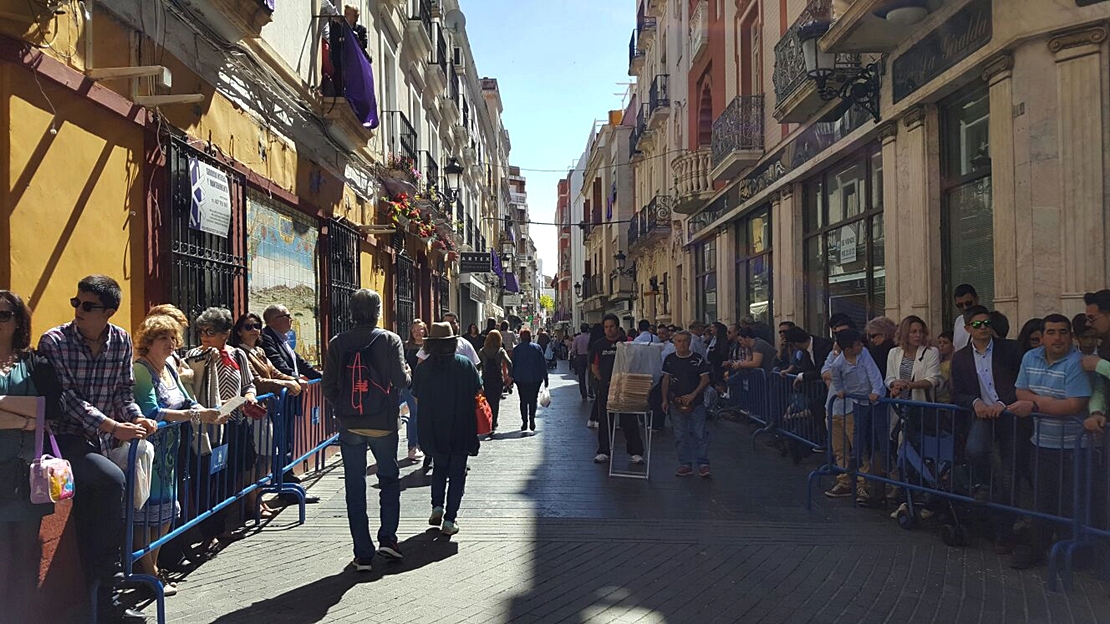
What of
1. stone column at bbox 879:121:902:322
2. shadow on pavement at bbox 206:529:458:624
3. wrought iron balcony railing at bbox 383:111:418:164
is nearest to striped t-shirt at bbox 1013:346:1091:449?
shadow on pavement at bbox 206:529:458:624

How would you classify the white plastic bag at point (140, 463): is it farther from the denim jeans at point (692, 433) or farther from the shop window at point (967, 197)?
the shop window at point (967, 197)

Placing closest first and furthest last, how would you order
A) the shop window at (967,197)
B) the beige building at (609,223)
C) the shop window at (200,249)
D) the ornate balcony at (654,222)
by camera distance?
the shop window at (200,249)
the shop window at (967,197)
the ornate balcony at (654,222)
the beige building at (609,223)

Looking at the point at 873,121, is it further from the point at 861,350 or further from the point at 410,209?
the point at 410,209

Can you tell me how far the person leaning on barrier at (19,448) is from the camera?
3688mm

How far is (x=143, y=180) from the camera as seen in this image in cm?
639

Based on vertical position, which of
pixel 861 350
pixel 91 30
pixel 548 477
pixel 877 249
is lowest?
pixel 548 477

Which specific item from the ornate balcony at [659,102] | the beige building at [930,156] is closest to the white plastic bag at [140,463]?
the beige building at [930,156]

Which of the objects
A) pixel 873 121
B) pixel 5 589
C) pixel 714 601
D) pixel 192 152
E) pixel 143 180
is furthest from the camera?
pixel 873 121

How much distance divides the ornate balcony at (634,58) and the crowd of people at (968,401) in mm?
27341

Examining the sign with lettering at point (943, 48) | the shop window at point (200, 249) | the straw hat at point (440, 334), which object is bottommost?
the straw hat at point (440, 334)

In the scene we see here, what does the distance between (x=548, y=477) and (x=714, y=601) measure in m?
3.92

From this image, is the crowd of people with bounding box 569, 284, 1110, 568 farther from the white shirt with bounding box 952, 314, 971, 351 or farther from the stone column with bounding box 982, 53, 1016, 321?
the stone column with bounding box 982, 53, 1016, 321

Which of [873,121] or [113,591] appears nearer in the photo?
[113,591]

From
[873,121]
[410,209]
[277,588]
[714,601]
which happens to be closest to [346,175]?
[410,209]
